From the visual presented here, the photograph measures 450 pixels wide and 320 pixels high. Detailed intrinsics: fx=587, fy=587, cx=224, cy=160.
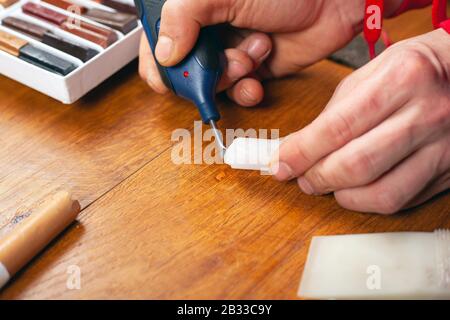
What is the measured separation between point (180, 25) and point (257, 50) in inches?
5.9

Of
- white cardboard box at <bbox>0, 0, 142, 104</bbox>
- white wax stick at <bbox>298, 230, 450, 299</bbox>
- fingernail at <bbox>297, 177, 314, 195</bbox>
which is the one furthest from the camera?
white cardboard box at <bbox>0, 0, 142, 104</bbox>

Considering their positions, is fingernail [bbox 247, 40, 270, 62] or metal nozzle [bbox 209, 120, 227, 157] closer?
metal nozzle [bbox 209, 120, 227, 157]

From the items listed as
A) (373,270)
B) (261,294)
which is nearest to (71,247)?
(261,294)

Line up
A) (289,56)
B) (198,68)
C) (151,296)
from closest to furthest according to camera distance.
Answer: (151,296) → (198,68) → (289,56)

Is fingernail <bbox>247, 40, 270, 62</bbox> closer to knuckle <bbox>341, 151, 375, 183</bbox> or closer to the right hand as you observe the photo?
the right hand

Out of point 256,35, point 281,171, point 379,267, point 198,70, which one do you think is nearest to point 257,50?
point 256,35

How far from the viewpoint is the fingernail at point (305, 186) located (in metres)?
0.65

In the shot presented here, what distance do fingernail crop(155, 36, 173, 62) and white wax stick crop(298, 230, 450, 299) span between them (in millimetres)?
287

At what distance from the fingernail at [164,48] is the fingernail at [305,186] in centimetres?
22

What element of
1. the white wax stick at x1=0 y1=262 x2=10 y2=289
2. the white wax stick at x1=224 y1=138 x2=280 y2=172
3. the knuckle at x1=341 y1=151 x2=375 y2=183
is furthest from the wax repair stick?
the knuckle at x1=341 y1=151 x2=375 y2=183

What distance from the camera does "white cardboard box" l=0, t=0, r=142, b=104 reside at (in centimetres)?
75

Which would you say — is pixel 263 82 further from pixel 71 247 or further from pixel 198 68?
pixel 71 247

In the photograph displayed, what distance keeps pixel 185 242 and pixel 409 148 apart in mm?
245

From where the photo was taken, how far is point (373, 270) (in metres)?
0.56
